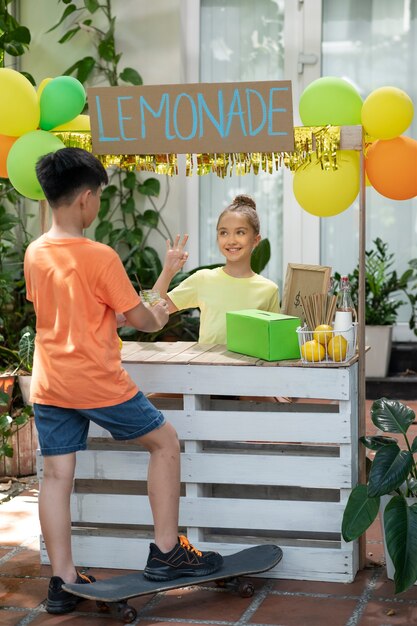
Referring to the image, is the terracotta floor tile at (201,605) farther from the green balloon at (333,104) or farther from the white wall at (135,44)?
the white wall at (135,44)

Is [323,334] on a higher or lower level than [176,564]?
higher

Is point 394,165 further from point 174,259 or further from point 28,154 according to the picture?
point 28,154

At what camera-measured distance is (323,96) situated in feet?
10.8

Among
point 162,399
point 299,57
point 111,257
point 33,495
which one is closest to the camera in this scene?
point 111,257

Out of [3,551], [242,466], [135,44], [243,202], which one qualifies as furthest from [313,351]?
[135,44]

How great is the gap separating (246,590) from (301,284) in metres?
1.11

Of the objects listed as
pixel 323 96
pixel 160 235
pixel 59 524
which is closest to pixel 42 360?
pixel 59 524

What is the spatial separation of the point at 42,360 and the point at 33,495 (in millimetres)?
1450

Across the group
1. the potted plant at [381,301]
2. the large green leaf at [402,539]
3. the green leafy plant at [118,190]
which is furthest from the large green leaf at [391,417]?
the green leafy plant at [118,190]

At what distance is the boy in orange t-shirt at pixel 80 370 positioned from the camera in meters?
2.87

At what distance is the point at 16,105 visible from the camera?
3.23 metres

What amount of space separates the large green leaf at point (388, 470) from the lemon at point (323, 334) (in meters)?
0.37

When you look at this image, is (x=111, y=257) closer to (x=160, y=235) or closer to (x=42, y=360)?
(x=42, y=360)

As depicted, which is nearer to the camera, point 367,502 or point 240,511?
point 367,502
